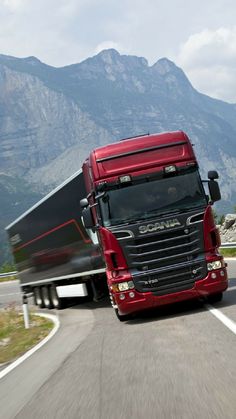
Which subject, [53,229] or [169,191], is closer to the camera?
[169,191]

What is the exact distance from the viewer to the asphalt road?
5289mm

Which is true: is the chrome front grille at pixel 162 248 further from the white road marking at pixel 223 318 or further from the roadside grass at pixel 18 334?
the roadside grass at pixel 18 334

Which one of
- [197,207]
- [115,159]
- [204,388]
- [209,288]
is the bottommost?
[204,388]

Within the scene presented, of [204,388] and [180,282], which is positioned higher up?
[180,282]

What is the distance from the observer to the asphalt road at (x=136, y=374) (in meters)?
5.29

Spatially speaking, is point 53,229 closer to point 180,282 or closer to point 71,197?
point 71,197

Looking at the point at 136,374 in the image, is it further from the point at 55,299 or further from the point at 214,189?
the point at 55,299

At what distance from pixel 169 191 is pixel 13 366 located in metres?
4.18

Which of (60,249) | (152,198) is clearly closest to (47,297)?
(60,249)

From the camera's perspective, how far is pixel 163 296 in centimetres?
1109

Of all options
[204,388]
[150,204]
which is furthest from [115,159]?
[204,388]

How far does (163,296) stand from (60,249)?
7.35m

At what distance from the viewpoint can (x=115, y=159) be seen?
11.9 meters

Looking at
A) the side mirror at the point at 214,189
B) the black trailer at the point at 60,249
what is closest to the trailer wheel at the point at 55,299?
the black trailer at the point at 60,249
